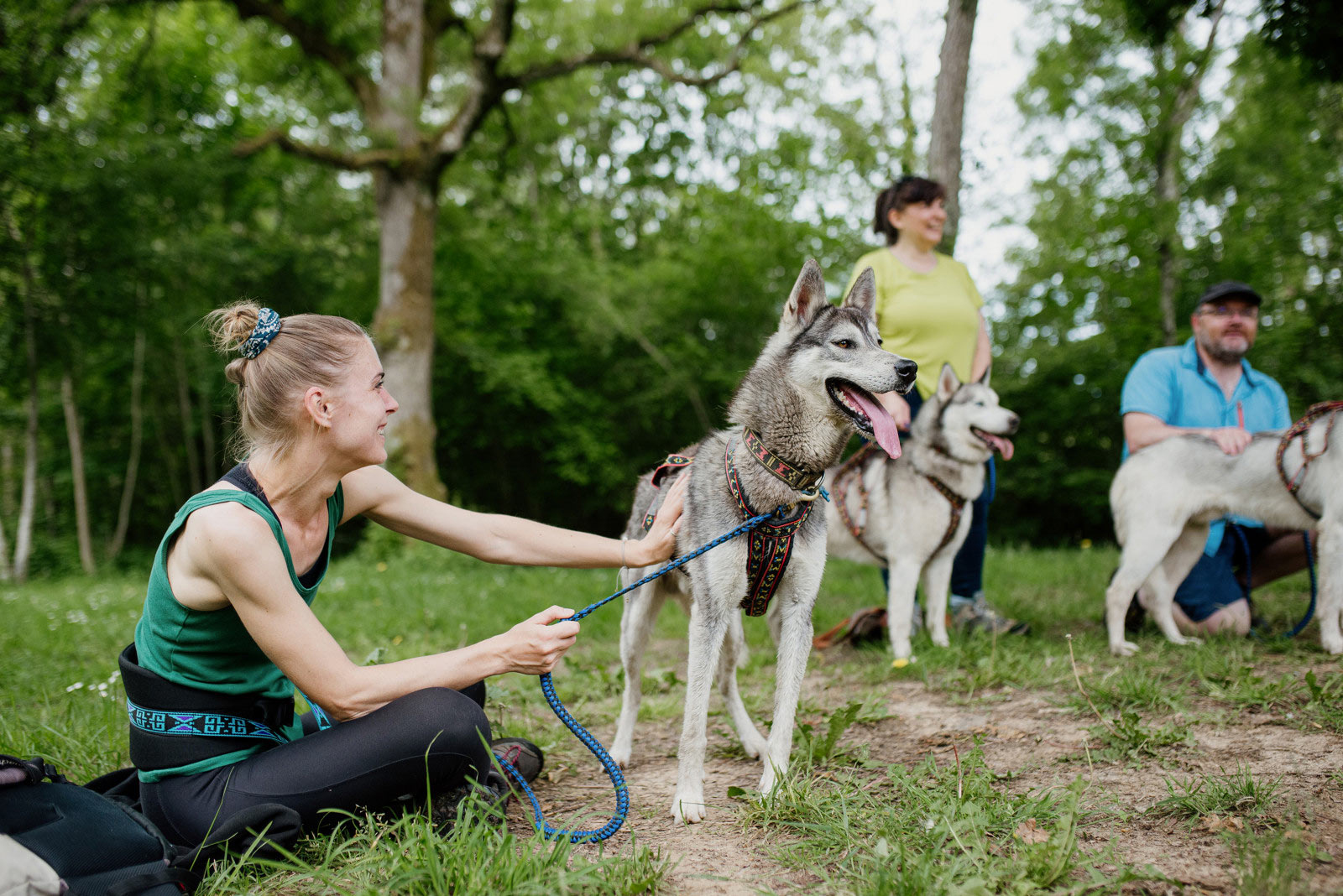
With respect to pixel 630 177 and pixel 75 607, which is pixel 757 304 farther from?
pixel 75 607

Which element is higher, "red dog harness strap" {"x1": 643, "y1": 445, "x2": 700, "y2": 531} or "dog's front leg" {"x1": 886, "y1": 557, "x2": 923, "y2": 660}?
"red dog harness strap" {"x1": 643, "y1": 445, "x2": 700, "y2": 531}

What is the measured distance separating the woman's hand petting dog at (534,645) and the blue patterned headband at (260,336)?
3.56ft

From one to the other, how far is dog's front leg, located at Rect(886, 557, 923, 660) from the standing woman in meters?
0.65

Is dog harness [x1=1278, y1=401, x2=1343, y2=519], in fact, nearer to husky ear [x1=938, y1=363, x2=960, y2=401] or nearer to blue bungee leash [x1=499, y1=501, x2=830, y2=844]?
husky ear [x1=938, y1=363, x2=960, y2=401]

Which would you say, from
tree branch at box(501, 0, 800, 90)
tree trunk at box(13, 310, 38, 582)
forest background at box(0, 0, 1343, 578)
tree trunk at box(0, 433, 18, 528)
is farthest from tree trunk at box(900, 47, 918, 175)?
tree trunk at box(0, 433, 18, 528)

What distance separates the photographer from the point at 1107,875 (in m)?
1.92

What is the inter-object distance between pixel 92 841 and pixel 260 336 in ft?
4.43

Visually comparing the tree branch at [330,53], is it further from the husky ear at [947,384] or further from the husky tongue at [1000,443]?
the husky tongue at [1000,443]

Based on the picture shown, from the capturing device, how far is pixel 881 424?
8.48 feet

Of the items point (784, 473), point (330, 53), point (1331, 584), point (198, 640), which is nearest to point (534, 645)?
point (198, 640)

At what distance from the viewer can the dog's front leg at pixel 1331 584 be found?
13.2 feet

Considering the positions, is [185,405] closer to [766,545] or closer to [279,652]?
[279,652]

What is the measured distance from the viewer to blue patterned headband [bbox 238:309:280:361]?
2.18 m

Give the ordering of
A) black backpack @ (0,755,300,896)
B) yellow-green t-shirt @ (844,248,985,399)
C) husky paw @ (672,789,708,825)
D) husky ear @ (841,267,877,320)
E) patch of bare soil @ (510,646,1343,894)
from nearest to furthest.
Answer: black backpack @ (0,755,300,896), patch of bare soil @ (510,646,1343,894), husky paw @ (672,789,708,825), husky ear @ (841,267,877,320), yellow-green t-shirt @ (844,248,985,399)
